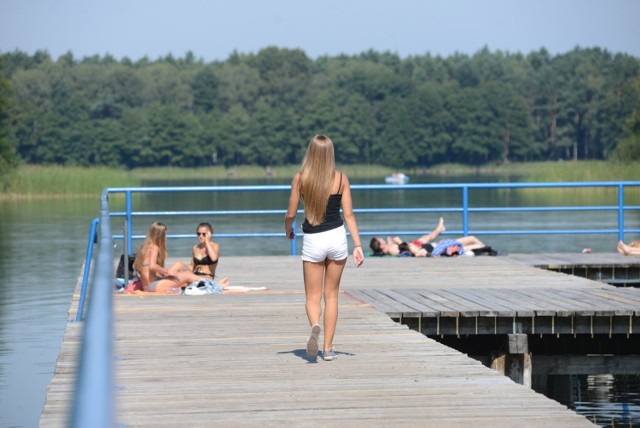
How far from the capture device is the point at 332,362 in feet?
24.1

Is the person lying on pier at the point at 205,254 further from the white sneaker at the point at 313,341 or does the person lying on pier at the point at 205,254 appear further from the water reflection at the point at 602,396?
the white sneaker at the point at 313,341

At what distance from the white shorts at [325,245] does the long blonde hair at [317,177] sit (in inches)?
3.4

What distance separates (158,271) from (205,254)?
543 mm

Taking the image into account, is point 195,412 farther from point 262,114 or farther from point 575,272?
point 262,114

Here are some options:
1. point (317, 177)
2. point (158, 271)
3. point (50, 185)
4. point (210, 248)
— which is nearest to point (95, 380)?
point (317, 177)

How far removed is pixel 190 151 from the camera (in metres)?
125

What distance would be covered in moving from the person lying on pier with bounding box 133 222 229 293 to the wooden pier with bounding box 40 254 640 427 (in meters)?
0.51

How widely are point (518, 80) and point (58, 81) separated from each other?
51804 mm

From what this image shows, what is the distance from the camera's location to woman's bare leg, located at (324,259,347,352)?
23.8ft

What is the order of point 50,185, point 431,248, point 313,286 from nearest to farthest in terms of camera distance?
point 313,286 < point 431,248 < point 50,185

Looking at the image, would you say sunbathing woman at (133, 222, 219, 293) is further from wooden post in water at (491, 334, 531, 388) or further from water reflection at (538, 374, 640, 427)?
water reflection at (538, 374, 640, 427)

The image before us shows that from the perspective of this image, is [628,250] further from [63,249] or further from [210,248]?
[63,249]

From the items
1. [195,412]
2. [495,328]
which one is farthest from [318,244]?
[495,328]

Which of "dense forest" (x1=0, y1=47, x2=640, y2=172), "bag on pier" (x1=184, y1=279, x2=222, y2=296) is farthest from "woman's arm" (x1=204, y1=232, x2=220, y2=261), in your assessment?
"dense forest" (x1=0, y1=47, x2=640, y2=172)
